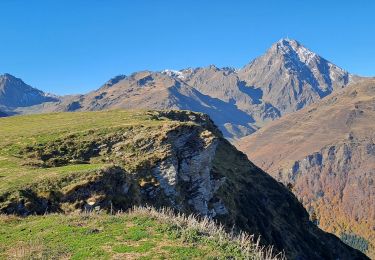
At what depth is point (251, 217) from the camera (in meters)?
95.6

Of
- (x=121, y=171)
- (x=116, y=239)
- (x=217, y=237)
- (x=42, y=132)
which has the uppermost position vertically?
(x=42, y=132)

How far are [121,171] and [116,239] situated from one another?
19.8 m

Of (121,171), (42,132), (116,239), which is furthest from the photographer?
(42,132)

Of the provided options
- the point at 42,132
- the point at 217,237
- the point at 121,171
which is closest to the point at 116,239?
the point at 217,237

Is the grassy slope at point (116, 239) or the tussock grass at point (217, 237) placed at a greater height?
the tussock grass at point (217, 237)

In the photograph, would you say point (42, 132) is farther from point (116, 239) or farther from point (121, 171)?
point (116, 239)

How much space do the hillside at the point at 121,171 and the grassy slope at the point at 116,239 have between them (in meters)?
7.70

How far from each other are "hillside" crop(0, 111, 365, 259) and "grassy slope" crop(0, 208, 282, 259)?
770 cm

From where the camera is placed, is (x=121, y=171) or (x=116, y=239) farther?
(x=121, y=171)

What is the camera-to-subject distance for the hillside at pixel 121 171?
47125 millimetres

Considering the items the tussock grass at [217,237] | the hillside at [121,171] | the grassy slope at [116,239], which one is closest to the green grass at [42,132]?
the hillside at [121,171]

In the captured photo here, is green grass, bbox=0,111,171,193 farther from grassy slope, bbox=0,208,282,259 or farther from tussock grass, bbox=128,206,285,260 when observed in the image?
tussock grass, bbox=128,206,285,260

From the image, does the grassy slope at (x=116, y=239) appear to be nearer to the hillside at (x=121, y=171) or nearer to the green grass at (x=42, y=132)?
the hillside at (x=121, y=171)

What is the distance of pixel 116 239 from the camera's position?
107 ft
